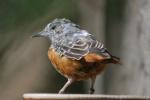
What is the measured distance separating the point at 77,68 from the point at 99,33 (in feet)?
15.7

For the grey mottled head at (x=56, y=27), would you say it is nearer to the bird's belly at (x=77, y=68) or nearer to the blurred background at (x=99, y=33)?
the bird's belly at (x=77, y=68)

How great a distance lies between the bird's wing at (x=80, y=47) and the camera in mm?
5258

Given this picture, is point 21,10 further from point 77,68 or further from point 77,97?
point 77,97

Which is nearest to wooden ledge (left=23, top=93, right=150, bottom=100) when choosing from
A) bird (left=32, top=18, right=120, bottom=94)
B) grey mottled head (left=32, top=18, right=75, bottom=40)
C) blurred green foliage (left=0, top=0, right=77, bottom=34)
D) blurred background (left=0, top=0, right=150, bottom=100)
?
bird (left=32, top=18, right=120, bottom=94)

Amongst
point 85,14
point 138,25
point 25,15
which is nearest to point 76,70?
point 138,25

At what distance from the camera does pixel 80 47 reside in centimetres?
539

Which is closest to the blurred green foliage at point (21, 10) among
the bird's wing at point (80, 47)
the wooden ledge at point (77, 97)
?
the bird's wing at point (80, 47)

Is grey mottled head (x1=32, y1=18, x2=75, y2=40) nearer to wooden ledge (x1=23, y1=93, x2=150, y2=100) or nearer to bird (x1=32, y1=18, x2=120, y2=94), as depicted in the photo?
bird (x1=32, y1=18, x2=120, y2=94)

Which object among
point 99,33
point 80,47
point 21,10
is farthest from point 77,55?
point 99,33

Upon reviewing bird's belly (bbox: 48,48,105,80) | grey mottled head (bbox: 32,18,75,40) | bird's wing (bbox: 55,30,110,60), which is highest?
grey mottled head (bbox: 32,18,75,40)

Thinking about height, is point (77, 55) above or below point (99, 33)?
below

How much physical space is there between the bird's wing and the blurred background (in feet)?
5.44

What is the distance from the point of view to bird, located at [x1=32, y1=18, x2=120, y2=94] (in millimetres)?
5223

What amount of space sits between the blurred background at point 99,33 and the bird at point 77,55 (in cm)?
156
